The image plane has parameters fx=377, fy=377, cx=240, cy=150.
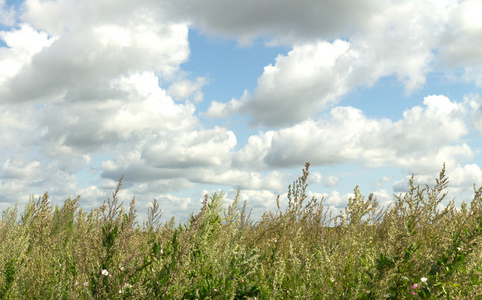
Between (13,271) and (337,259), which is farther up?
(337,259)

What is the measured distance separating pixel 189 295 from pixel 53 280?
1.45 meters

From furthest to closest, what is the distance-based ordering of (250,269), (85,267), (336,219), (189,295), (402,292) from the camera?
(336,219) < (250,269) < (189,295) < (402,292) < (85,267)

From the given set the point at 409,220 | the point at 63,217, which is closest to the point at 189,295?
the point at 409,220

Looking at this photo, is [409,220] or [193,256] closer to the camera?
[409,220]

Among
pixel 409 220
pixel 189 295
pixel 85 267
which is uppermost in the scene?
pixel 409 220

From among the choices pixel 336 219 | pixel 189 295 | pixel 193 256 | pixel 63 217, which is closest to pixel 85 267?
pixel 189 295

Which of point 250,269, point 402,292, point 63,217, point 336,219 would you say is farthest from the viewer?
point 336,219

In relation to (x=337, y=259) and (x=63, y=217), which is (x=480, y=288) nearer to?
(x=337, y=259)

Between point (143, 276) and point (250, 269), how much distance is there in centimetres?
130

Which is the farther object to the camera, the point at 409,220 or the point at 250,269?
the point at 250,269

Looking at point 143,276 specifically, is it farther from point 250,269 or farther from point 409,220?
point 409,220

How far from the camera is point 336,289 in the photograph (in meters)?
3.21

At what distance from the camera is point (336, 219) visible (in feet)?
25.0

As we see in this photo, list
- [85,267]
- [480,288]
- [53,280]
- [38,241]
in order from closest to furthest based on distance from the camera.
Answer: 1. [480,288]
2. [85,267]
3. [53,280]
4. [38,241]
